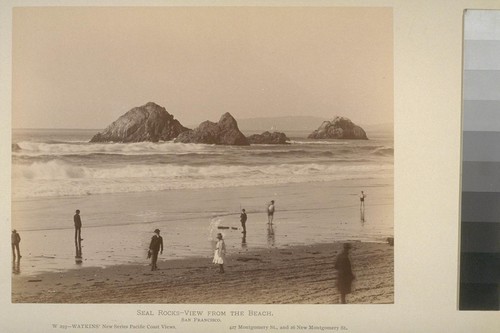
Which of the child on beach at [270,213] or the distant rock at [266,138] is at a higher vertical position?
the distant rock at [266,138]

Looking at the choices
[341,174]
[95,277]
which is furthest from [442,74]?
[95,277]

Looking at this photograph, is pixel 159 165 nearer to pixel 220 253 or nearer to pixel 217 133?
pixel 217 133

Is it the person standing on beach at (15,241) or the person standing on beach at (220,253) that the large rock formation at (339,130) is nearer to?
the person standing on beach at (220,253)

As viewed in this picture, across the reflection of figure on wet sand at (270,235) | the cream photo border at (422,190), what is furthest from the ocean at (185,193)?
the cream photo border at (422,190)

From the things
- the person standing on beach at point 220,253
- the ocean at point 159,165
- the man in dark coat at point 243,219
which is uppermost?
the ocean at point 159,165

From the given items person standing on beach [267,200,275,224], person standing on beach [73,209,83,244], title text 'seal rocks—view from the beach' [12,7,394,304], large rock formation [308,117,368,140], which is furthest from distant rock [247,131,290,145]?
person standing on beach [73,209,83,244]

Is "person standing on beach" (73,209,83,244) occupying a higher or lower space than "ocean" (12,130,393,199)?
lower

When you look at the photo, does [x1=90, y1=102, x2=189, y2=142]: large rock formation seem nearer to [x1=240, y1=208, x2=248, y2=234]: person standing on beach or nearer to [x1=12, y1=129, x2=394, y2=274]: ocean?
[x1=12, y1=129, x2=394, y2=274]: ocean

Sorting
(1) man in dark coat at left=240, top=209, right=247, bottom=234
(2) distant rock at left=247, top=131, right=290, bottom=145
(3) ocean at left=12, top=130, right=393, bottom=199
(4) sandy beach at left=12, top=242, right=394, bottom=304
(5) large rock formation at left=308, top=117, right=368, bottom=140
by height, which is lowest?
(4) sandy beach at left=12, top=242, right=394, bottom=304
